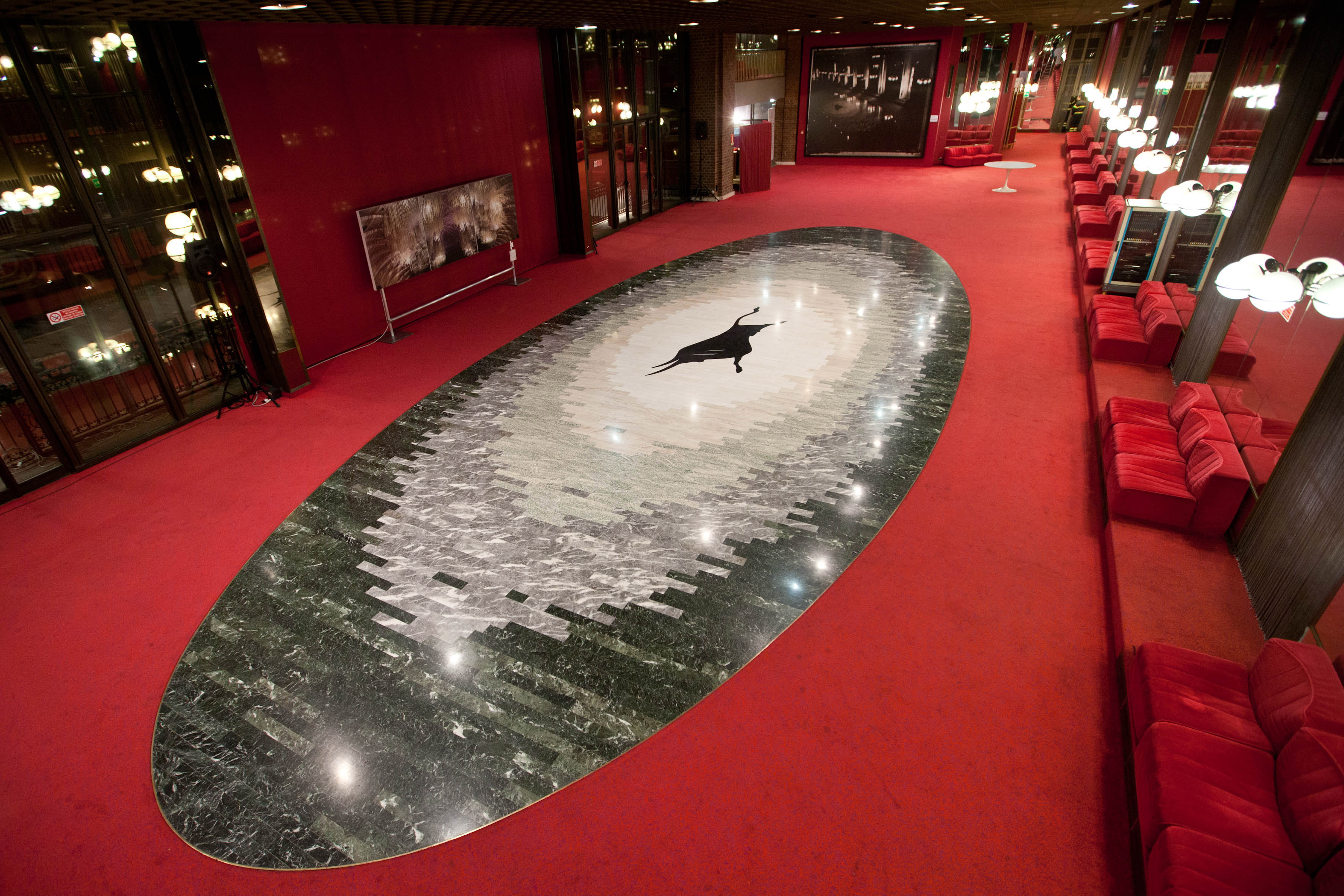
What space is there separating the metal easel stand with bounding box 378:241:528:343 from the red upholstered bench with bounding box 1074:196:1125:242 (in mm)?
9102

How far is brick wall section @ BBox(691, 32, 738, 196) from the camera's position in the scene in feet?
45.2

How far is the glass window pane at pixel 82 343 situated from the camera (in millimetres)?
5027

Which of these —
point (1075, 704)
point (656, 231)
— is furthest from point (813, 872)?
point (656, 231)

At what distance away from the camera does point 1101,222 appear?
10.4m

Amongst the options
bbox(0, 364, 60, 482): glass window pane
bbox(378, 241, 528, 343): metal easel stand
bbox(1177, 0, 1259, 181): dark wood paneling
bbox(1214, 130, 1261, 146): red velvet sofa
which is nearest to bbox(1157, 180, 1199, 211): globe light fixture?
bbox(1177, 0, 1259, 181): dark wood paneling

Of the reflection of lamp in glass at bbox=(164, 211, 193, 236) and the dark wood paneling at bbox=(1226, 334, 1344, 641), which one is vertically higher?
the reflection of lamp in glass at bbox=(164, 211, 193, 236)

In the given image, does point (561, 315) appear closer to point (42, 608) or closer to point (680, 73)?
point (42, 608)

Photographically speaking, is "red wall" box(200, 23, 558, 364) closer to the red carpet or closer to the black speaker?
the black speaker

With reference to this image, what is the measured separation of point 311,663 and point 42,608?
6.59 ft

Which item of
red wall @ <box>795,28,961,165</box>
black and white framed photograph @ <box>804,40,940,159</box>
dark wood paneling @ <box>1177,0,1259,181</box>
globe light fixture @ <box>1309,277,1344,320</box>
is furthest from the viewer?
black and white framed photograph @ <box>804,40,940,159</box>

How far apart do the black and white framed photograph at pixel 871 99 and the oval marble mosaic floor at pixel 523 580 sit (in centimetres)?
1390

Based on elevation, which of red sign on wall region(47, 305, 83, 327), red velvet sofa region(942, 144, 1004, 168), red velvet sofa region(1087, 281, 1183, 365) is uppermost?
red sign on wall region(47, 305, 83, 327)

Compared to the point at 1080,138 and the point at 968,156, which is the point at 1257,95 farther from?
the point at 1080,138

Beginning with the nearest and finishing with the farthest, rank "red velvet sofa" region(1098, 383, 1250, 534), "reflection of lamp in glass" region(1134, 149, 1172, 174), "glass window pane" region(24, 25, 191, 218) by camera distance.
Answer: "red velvet sofa" region(1098, 383, 1250, 534) < "glass window pane" region(24, 25, 191, 218) < "reflection of lamp in glass" region(1134, 149, 1172, 174)
